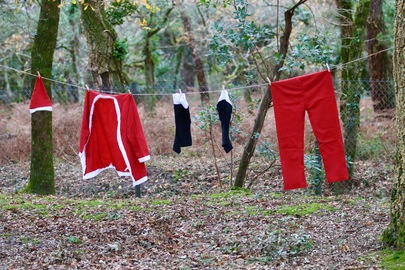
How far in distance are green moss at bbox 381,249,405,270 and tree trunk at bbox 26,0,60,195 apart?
5134 mm

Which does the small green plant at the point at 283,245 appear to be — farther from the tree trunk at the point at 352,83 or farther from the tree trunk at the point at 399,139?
the tree trunk at the point at 352,83

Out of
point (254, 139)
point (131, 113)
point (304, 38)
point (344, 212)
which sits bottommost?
point (344, 212)

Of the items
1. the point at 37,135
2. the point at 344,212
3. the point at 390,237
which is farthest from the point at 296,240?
the point at 37,135

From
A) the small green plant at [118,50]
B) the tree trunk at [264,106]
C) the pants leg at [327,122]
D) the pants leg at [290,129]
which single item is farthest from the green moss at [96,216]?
the small green plant at [118,50]

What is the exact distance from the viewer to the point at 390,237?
17.1 ft

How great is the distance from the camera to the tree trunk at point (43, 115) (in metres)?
8.36

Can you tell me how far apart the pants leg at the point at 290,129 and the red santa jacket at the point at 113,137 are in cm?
192

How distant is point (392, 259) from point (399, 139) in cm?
99

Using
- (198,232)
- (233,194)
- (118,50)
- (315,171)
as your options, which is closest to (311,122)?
(198,232)

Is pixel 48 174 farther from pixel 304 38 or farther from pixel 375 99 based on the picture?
pixel 375 99

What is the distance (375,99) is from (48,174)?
6971mm

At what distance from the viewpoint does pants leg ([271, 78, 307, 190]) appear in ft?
20.7

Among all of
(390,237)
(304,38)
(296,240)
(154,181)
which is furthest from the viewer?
(154,181)

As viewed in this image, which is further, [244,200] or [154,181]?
[154,181]
